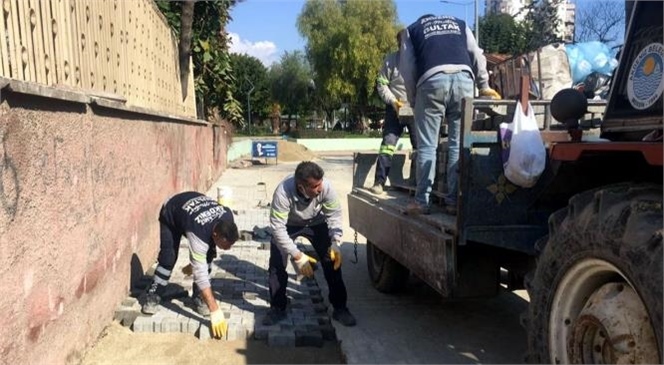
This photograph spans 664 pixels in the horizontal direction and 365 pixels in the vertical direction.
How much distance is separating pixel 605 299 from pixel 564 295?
11.5 inches

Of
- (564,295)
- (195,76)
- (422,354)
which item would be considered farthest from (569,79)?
(195,76)

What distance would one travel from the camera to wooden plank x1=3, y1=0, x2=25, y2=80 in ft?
10.7

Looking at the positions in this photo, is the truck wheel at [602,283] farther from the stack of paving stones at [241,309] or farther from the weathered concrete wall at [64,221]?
the weathered concrete wall at [64,221]

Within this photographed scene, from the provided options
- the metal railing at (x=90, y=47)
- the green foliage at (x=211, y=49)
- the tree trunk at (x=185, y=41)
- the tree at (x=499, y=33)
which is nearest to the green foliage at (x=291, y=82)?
the tree at (x=499, y=33)

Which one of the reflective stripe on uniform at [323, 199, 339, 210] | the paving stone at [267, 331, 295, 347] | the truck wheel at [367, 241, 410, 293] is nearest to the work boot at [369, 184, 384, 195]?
the truck wheel at [367, 241, 410, 293]

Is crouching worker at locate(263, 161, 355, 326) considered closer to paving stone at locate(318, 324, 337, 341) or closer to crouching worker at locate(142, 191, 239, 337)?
paving stone at locate(318, 324, 337, 341)

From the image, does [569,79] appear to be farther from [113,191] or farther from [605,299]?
[113,191]

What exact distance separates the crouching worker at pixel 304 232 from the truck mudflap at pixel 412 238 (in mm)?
392

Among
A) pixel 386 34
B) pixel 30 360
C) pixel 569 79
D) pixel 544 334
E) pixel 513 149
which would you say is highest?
pixel 386 34

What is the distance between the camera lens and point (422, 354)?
436 cm

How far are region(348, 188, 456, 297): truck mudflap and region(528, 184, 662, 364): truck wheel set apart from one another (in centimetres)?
78

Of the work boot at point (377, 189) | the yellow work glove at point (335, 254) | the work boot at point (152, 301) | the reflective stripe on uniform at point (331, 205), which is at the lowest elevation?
the work boot at point (152, 301)

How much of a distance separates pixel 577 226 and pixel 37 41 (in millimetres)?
3258

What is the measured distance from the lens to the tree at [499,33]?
31234mm
